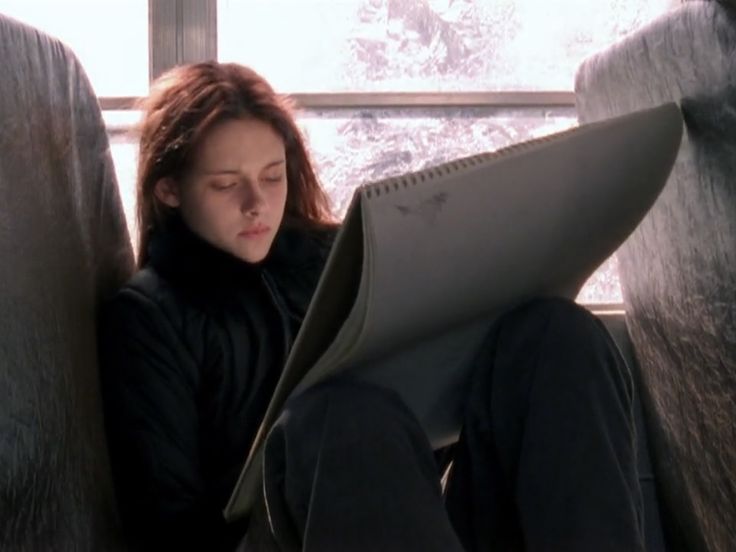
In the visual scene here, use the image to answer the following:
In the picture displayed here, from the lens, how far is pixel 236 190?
1297 millimetres

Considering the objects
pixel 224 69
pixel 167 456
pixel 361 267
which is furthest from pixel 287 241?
pixel 361 267

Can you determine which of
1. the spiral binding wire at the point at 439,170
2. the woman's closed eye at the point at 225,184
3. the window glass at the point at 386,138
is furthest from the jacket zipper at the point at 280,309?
the window glass at the point at 386,138

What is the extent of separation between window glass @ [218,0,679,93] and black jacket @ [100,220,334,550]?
2.17 ft

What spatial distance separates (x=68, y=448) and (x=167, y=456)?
0.12 meters

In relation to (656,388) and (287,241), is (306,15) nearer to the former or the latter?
(287,241)

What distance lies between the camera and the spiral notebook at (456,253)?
92 cm

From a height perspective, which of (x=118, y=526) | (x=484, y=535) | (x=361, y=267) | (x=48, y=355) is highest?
(x=361, y=267)

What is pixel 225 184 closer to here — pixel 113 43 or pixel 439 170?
pixel 439 170

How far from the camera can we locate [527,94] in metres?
1.96

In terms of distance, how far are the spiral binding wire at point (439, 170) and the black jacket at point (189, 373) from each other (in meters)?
0.41

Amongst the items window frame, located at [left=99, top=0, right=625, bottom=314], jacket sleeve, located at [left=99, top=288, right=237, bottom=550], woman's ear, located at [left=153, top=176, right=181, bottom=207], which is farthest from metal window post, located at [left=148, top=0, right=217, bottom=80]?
jacket sleeve, located at [left=99, top=288, right=237, bottom=550]

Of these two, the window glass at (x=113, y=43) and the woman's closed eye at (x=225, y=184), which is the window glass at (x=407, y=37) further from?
the woman's closed eye at (x=225, y=184)

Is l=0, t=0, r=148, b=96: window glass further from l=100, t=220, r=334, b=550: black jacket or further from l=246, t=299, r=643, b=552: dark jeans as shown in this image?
l=246, t=299, r=643, b=552: dark jeans

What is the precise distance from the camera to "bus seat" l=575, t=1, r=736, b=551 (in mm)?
1123
